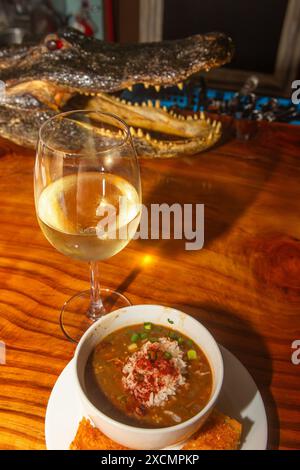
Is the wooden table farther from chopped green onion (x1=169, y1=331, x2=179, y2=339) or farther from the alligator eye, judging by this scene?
the alligator eye

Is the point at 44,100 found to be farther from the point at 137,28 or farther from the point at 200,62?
the point at 137,28

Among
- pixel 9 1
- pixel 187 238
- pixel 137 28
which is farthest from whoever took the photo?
pixel 137 28

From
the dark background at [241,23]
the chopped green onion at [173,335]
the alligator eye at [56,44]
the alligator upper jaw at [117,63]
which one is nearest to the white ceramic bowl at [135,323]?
the chopped green onion at [173,335]

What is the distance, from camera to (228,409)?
72 cm

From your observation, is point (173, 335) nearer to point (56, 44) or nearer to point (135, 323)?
point (135, 323)

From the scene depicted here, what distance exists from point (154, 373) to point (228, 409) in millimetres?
134

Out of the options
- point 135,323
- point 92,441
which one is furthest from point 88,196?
point 92,441

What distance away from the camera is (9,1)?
2.83 meters

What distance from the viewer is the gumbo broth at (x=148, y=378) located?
649 mm

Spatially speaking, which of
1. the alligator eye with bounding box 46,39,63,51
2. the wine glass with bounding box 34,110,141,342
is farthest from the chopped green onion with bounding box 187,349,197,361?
the alligator eye with bounding box 46,39,63,51

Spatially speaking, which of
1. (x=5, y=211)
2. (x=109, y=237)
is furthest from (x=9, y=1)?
(x=109, y=237)

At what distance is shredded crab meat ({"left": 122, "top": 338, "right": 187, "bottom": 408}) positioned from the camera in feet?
2.17

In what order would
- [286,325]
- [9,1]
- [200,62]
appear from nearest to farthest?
[286,325] < [200,62] < [9,1]
